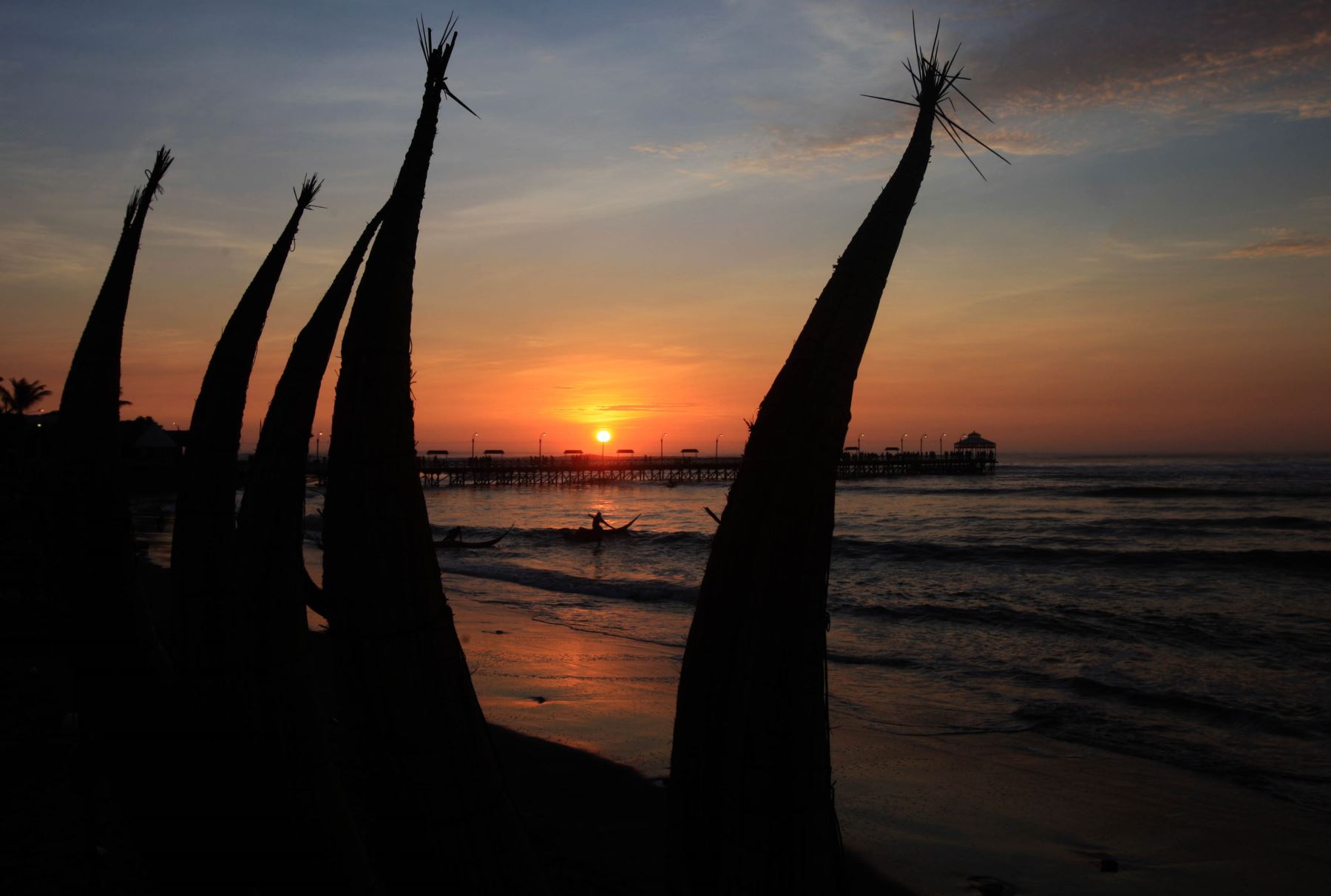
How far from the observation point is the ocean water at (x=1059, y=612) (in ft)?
35.4

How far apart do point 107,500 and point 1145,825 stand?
8734 millimetres

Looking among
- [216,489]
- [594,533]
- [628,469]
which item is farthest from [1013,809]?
[628,469]

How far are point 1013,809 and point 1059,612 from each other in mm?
12668

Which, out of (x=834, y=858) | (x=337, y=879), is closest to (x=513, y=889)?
(x=337, y=879)

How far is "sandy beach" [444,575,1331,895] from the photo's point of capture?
672 centimetres

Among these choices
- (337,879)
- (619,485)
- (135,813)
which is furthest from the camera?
(619,485)

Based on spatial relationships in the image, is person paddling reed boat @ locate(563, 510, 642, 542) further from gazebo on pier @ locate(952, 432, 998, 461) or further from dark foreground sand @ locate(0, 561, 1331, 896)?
gazebo on pier @ locate(952, 432, 998, 461)

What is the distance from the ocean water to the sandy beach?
68 cm

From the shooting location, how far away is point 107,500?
10.4ft

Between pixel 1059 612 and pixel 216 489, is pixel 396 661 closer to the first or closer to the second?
pixel 216 489

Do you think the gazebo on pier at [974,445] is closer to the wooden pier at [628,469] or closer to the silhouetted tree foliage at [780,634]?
the wooden pier at [628,469]

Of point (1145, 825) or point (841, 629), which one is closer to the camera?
point (1145, 825)

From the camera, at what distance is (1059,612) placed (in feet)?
63.0

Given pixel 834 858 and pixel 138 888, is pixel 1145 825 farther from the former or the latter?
pixel 138 888
